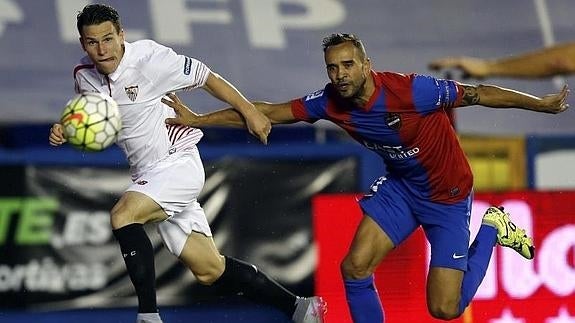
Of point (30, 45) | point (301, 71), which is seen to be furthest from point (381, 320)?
point (30, 45)

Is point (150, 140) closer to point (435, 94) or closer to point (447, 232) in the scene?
point (435, 94)

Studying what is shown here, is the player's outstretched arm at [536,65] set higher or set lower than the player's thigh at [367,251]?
higher

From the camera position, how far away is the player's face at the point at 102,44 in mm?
6773

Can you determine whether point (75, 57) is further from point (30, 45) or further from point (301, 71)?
point (301, 71)

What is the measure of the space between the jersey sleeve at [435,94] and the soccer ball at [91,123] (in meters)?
1.58

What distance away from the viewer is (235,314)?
9383 millimetres

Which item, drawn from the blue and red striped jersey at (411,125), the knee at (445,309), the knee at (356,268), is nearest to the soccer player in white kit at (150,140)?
the blue and red striped jersey at (411,125)

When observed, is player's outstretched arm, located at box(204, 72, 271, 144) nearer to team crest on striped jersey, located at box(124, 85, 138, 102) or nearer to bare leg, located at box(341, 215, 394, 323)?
team crest on striped jersey, located at box(124, 85, 138, 102)

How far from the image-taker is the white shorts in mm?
7023

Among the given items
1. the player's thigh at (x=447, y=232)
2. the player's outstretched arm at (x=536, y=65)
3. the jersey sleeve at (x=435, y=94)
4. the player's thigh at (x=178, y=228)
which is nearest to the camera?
the player's outstretched arm at (x=536, y=65)

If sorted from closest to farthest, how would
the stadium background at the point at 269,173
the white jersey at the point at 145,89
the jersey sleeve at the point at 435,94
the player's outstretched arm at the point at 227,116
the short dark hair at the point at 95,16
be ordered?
1. the short dark hair at the point at 95,16
2. the jersey sleeve at the point at 435,94
3. the white jersey at the point at 145,89
4. the player's outstretched arm at the point at 227,116
5. the stadium background at the point at 269,173

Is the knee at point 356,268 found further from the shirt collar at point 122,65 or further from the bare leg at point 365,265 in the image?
the shirt collar at point 122,65

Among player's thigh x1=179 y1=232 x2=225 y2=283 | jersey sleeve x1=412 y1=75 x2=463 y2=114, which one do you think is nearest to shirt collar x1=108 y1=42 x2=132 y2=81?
player's thigh x1=179 y1=232 x2=225 y2=283

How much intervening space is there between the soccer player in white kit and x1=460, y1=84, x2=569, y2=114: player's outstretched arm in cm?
112
